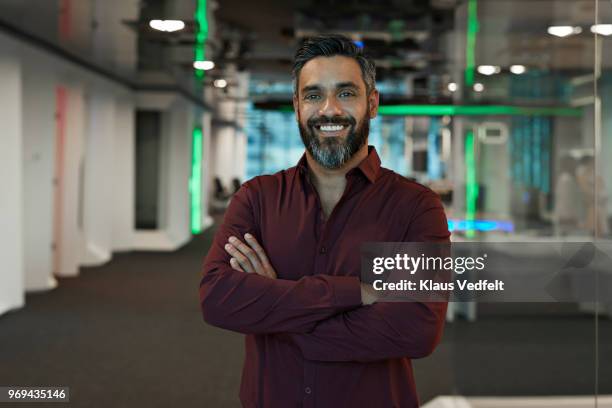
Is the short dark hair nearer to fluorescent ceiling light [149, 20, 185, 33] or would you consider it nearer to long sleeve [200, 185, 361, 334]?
Answer: long sleeve [200, 185, 361, 334]

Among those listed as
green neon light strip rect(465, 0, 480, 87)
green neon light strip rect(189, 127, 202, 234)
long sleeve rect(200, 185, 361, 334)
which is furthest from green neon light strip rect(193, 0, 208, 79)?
green neon light strip rect(465, 0, 480, 87)

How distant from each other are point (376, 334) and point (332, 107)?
616mm

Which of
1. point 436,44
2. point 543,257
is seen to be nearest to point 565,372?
point 543,257

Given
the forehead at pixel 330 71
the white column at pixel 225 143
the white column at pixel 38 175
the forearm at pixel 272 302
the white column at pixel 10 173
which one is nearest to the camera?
the forearm at pixel 272 302

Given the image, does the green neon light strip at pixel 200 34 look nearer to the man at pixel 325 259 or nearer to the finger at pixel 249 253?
the man at pixel 325 259

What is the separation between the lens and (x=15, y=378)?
2.94m

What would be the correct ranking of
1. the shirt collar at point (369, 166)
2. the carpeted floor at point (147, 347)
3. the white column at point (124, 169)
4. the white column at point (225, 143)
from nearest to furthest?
the shirt collar at point (369, 166), the white column at point (225, 143), the carpeted floor at point (147, 347), the white column at point (124, 169)

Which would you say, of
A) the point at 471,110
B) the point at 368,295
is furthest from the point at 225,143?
the point at 471,110

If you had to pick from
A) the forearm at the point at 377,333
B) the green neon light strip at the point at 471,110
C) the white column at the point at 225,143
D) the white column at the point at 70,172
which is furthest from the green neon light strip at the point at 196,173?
the white column at the point at 70,172

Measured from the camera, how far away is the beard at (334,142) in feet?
6.23

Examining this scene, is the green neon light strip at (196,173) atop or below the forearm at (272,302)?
atop

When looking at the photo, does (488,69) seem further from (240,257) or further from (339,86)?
(240,257)

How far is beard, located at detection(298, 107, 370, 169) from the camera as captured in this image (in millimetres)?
1898

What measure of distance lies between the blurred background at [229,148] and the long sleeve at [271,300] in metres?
0.51
